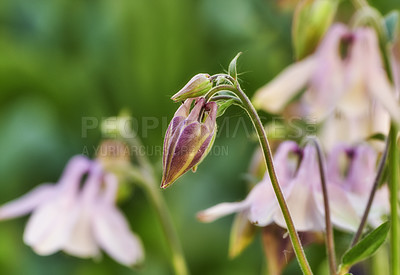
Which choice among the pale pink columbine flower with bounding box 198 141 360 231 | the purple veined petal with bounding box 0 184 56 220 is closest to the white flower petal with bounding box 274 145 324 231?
the pale pink columbine flower with bounding box 198 141 360 231

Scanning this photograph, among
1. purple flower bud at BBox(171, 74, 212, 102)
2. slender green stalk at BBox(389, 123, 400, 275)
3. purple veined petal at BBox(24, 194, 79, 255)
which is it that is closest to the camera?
purple flower bud at BBox(171, 74, 212, 102)

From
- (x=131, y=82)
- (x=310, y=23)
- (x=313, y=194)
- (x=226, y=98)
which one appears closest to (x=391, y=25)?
(x=310, y=23)

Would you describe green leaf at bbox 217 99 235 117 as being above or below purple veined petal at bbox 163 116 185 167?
above

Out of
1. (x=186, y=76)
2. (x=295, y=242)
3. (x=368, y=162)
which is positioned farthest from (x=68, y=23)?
(x=295, y=242)

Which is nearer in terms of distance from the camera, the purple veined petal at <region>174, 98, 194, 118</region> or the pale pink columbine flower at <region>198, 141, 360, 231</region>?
the purple veined petal at <region>174, 98, 194, 118</region>

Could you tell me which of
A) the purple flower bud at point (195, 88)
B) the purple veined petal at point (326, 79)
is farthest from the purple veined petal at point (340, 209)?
the purple flower bud at point (195, 88)

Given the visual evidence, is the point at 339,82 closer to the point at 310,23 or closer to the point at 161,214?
the point at 310,23

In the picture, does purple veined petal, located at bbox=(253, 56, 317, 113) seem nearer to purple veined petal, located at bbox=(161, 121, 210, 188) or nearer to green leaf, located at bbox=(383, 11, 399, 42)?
green leaf, located at bbox=(383, 11, 399, 42)
